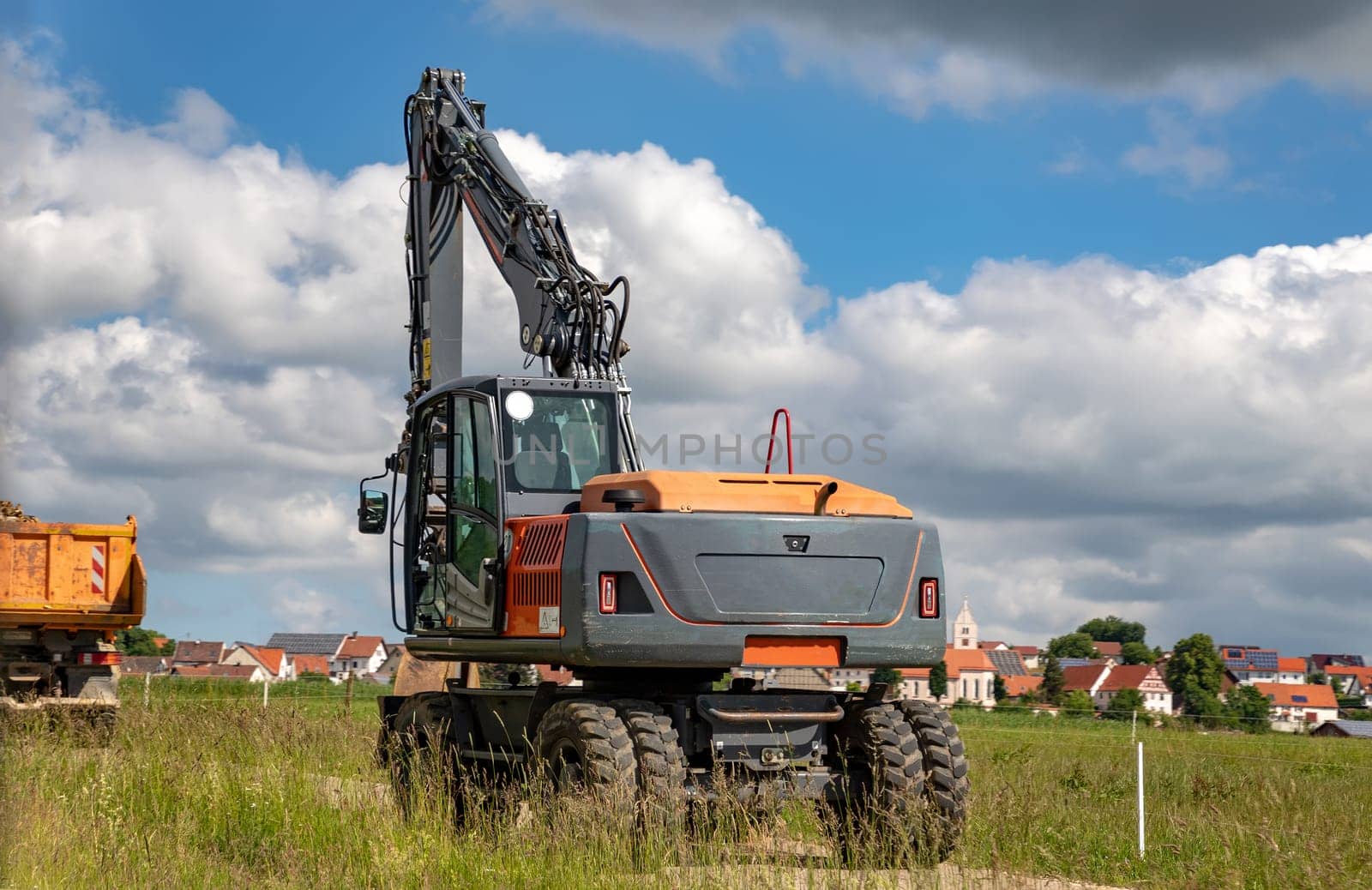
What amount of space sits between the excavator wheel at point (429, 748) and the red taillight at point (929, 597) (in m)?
3.39

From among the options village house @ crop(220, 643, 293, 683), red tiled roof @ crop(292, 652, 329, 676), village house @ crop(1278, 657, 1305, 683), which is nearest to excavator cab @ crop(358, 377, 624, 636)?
village house @ crop(220, 643, 293, 683)

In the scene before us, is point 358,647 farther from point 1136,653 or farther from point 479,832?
point 479,832

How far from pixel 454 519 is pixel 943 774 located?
3813 mm

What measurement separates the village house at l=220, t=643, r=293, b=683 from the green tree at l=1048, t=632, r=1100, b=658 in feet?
218

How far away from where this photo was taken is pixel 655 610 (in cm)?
938

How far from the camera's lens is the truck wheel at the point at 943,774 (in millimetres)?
9781

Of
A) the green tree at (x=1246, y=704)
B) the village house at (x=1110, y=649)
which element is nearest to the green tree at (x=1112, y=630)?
the village house at (x=1110, y=649)

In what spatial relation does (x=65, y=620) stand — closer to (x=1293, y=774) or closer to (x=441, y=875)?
(x=441, y=875)

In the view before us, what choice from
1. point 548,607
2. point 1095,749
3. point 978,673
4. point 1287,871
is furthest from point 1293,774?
point 978,673

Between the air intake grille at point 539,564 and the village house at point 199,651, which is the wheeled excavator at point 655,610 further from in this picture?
the village house at point 199,651

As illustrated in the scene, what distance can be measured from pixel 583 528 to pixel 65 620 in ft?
37.9

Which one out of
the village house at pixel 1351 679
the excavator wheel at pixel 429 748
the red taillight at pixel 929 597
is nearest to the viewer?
the red taillight at pixel 929 597

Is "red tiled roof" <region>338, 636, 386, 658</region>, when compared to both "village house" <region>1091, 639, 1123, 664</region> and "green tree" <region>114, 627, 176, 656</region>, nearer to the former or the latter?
"green tree" <region>114, 627, 176, 656</region>

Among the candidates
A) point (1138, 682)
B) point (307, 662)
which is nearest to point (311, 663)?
point (307, 662)
